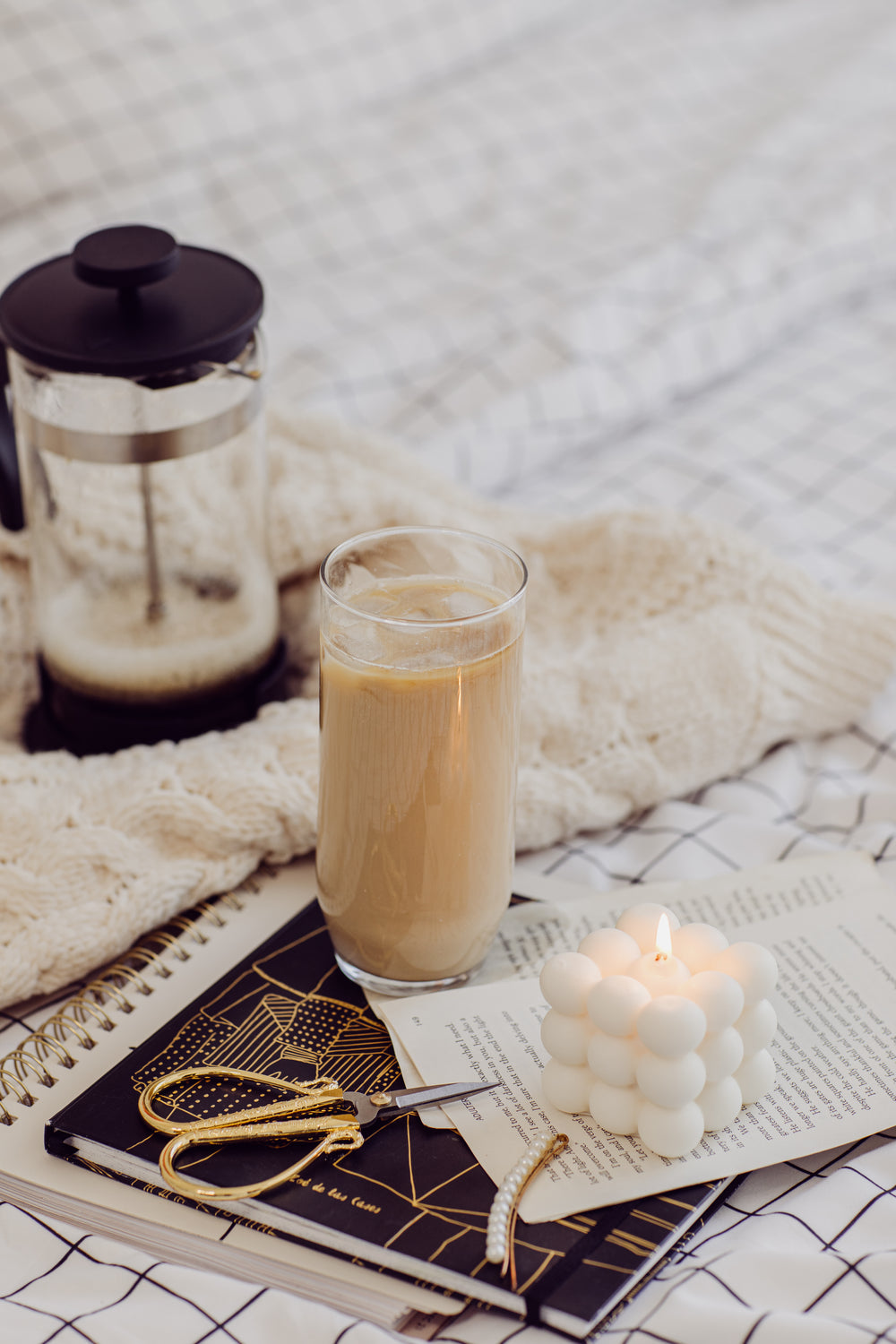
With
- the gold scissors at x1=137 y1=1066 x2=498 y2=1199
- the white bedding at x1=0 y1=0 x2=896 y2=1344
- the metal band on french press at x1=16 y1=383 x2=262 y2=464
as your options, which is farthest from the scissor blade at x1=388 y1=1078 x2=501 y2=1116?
the metal band on french press at x1=16 y1=383 x2=262 y2=464

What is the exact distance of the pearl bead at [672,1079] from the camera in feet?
1.62

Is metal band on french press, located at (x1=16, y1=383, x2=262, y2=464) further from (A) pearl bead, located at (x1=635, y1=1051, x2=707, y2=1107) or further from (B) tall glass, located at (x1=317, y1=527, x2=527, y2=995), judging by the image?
(A) pearl bead, located at (x1=635, y1=1051, x2=707, y2=1107)

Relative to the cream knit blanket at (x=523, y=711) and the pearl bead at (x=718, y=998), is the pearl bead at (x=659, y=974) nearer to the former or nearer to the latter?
the pearl bead at (x=718, y=998)

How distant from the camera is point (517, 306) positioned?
4.03 feet

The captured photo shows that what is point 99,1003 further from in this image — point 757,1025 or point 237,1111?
point 757,1025

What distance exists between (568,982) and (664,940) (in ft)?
0.16

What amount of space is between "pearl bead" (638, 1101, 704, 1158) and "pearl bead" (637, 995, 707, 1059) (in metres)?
0.03

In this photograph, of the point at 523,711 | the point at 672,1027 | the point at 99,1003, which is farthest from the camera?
the point at 523,711

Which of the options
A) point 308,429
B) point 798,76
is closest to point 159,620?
point 308,429

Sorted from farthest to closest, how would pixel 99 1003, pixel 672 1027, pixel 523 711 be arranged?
pixel 523 711 < pixel 99 1003 < pixel 672 1027

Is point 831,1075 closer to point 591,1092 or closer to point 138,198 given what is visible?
point 591,1092

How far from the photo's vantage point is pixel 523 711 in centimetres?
76

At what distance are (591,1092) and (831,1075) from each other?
118 millimetres

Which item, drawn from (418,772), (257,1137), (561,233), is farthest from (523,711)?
(561,233)
